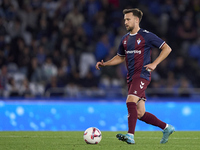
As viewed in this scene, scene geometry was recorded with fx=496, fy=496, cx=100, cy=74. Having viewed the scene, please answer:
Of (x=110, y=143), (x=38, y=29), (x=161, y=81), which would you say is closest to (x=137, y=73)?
(x=110, y=143)

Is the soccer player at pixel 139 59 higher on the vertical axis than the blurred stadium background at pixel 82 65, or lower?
lower

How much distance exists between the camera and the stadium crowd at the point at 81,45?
1355cm

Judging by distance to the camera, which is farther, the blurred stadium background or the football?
the blurred stadium background

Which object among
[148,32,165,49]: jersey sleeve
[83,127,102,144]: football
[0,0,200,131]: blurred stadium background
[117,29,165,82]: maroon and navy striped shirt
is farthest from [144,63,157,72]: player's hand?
[0,0,200,131]: blurred stadium background

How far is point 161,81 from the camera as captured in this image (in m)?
14.4

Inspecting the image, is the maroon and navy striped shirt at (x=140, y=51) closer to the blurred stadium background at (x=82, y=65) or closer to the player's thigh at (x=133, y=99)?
the player's thigh at (x=133, y=99)

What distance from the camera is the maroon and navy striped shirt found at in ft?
24.0

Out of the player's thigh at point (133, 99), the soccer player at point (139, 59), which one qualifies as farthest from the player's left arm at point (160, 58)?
the player's thigh at point (133, 99)

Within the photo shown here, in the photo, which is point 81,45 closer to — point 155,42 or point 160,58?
point 155,42

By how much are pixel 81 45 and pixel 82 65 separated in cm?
78

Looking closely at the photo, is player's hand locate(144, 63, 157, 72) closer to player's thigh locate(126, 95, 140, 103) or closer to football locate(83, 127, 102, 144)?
Result: player's thigh locate(126, 95, 140, 103)

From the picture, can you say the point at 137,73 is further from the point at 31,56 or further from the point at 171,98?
the point at 31,56

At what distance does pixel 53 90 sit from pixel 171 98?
3.13 m

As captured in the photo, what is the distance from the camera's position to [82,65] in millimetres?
14867
